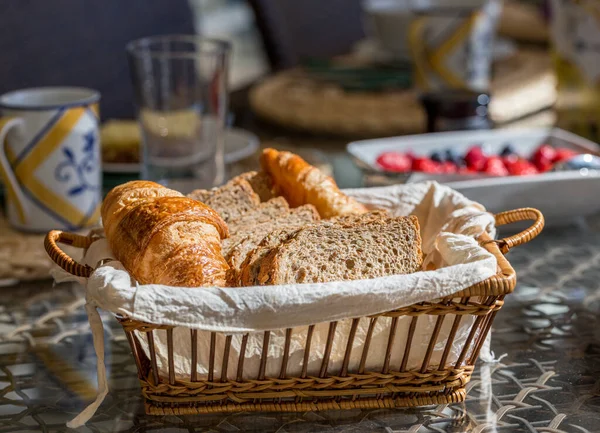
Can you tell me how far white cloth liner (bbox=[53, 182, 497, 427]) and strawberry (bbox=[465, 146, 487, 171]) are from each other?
1.46 feet

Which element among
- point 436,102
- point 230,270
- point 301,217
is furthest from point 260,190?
point 436,102

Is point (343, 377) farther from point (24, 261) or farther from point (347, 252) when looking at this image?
point (24, 261)

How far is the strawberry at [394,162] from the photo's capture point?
1.13 m

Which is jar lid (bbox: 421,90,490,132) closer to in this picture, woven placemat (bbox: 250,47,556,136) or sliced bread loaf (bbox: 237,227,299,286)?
woven placemat (bbox: 250,47,556,136)

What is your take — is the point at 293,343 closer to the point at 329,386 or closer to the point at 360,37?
the point at 329,386

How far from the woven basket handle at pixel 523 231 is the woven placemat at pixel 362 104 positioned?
66 cm

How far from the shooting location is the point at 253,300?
567 mm

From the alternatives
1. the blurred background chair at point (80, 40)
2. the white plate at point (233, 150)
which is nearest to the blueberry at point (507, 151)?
the white plate at point (233, 150)

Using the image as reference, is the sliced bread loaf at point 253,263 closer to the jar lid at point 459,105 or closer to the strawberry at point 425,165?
the strawberry at point 425,165

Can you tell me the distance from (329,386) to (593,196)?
51cm

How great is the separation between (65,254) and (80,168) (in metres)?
0.34

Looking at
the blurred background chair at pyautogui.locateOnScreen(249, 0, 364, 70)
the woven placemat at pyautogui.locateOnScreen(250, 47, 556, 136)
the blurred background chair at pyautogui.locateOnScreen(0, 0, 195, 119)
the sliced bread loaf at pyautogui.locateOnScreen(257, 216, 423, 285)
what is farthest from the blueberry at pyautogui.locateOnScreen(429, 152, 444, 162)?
the blurred background chair at pyautogui.locateOnScreen(249, 0, 364, 70)

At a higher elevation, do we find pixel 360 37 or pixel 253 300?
pixel 253 300

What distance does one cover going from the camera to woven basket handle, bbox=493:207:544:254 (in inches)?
27.0
